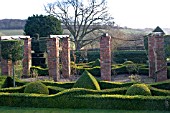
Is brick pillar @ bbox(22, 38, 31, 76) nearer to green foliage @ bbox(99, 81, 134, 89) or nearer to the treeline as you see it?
green foliage @ bbox(99, 81, 134, 89)

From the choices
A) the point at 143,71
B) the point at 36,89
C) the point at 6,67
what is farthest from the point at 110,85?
the point at 6,67

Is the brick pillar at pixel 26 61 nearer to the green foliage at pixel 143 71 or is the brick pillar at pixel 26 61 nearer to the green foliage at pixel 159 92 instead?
the green foliage at pixel 143 71

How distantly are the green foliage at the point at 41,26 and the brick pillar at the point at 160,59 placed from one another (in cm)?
1324

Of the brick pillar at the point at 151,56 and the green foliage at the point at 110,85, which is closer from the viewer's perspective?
the green foliage at the point at 110,85

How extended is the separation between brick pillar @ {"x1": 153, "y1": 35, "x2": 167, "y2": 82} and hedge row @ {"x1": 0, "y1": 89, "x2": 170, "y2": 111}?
497cm

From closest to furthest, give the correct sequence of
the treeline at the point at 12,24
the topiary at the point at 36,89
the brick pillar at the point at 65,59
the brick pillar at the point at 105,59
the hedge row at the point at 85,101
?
1. the hedge row at the point at 85,101
2. the topiary at the point at 36,89
3. the brick pillar at the point at 105,59
4. the brick pillar at the point at 65,59
5. the treeline at the point at 12,24

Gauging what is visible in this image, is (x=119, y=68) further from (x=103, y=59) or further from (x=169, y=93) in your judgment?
(x=169, y=93)

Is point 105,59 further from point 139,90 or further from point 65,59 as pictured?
point 139,90

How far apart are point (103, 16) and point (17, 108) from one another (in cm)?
2440

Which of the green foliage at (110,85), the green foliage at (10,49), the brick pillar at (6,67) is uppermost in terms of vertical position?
the green foliage at (10,49)

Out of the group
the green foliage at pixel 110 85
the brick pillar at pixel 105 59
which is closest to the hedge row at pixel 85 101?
the green foliage at pixel 110 85

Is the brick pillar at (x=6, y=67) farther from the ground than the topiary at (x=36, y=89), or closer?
farther from the ground

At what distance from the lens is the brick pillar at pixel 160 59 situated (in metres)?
13.4

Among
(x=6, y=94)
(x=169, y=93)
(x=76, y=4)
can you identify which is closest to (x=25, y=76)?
(x=6, y=94)
